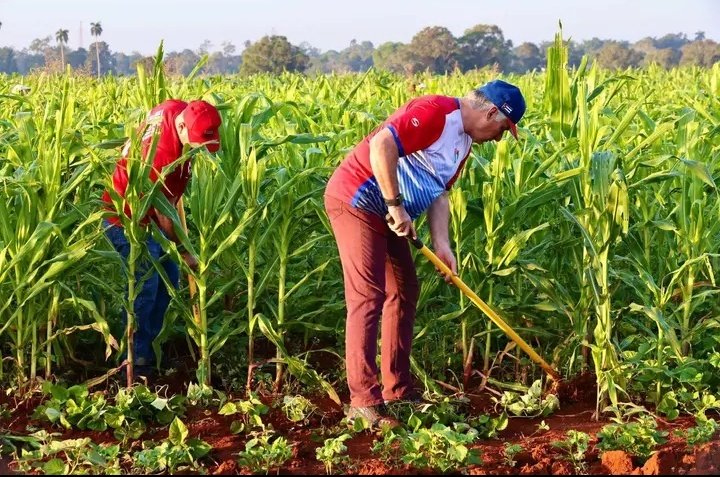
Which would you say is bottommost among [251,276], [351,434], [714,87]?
[351,434]

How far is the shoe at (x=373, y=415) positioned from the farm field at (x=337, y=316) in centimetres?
5

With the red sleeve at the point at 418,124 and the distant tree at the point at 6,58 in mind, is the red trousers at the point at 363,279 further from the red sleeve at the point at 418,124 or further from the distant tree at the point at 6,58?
the distant tree at the point at 6,58

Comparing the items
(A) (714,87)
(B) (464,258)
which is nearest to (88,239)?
(B) (464,258)

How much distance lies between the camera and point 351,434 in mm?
3857

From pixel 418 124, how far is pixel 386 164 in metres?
0.19

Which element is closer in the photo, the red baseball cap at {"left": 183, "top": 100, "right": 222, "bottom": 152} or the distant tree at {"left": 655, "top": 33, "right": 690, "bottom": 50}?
the red baseball cap at {"left": 183, "top": 100, "right": 222, "bottom": 152}

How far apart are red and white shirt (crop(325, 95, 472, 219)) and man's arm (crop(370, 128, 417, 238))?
0.05 m

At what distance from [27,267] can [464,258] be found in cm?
181

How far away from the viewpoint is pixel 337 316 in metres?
4.70

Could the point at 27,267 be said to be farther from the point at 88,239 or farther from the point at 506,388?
the point at 506,388

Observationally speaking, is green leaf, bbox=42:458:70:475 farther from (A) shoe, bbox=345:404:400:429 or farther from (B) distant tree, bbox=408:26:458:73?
(B) distant tree, bbox=408:26:458:73

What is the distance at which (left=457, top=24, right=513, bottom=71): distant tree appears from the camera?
7318 cm

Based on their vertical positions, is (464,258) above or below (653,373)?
above

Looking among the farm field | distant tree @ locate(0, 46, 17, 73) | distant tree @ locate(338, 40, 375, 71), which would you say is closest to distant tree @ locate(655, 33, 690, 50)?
distant tree @ locate(338, 40, 375, 71)
